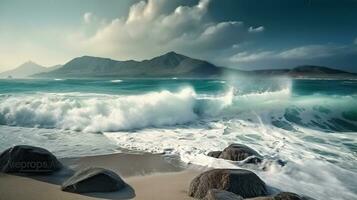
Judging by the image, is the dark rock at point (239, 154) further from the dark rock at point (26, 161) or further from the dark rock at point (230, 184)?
the dark rock at point (26, 161)

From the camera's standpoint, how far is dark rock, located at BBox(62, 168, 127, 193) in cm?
529

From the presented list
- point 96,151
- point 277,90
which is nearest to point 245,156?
point 96,151

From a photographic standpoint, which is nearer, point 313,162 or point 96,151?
point 313,162

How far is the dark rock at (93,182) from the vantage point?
5289mm

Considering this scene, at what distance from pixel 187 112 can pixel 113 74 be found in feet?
191

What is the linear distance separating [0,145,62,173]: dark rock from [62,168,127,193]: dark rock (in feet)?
3.35

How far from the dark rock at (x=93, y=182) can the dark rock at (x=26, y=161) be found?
1.02m

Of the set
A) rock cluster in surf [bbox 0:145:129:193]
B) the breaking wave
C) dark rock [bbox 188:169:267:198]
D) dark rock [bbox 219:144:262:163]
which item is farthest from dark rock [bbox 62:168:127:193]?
the breaking wave

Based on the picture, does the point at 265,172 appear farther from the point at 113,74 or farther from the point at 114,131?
the point at 113,74

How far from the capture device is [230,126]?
13797 mm

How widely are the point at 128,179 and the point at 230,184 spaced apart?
2036 millimetres

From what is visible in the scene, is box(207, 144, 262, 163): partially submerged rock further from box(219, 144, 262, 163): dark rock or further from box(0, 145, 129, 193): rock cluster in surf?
box(0, 145, 129, 193): rock cluster in surf

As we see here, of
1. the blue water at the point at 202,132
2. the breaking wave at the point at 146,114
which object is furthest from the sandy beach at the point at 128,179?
the breaking wave at the point at 146,114

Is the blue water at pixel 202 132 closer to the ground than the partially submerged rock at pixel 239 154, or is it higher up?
closer to the ground
